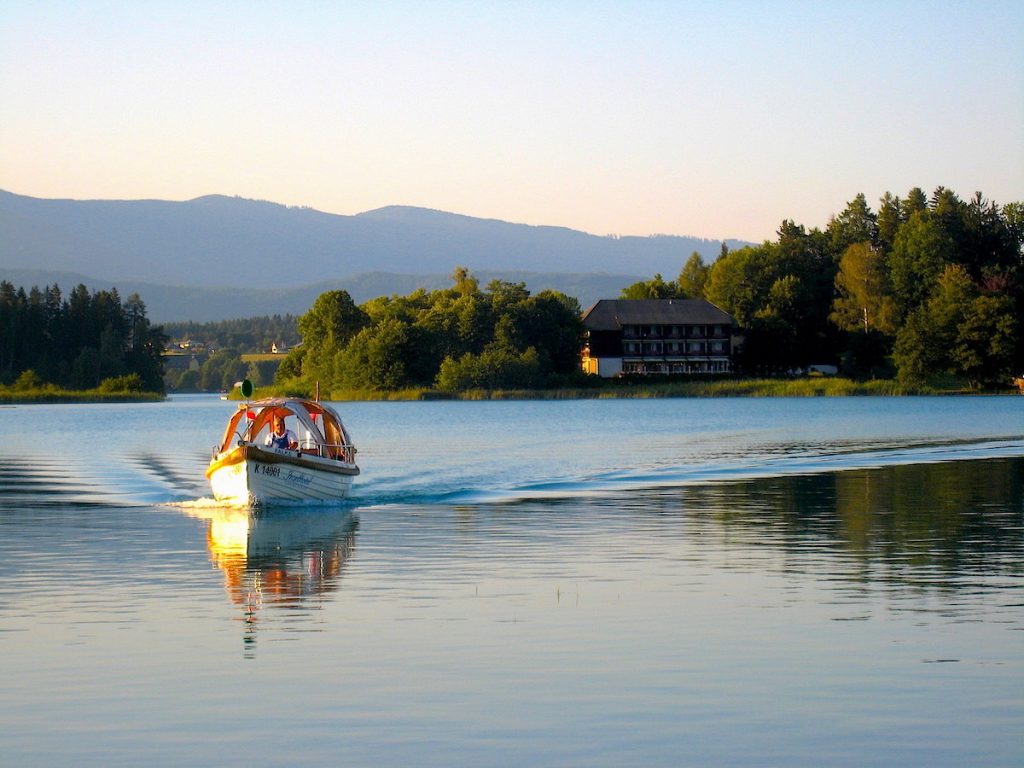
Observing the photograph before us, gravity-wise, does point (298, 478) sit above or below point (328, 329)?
below

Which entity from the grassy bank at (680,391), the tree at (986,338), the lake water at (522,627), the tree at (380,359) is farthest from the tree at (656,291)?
the lake water at (522,627)

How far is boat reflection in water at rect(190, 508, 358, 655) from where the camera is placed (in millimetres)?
20344

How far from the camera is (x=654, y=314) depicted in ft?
563

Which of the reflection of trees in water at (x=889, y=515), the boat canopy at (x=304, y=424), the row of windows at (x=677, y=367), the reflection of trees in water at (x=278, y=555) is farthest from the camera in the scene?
the row of windows at (x=677, y=367)

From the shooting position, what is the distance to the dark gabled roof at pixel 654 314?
552ft

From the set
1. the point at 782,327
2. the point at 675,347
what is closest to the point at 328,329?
the point at 675,347

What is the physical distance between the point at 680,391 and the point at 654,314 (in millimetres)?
26123

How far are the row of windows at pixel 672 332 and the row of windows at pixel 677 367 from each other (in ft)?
9.34

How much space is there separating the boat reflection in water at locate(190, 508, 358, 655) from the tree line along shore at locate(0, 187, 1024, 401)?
108 m

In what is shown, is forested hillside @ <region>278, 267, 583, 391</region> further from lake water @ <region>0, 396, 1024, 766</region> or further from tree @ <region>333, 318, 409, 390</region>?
lake water @ <region>0, 396, 1024, 766</region>

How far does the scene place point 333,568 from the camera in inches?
937

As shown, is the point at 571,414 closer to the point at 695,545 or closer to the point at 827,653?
the point at 695,545

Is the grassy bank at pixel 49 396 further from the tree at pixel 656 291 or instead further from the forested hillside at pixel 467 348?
the tree at pixel 656 291

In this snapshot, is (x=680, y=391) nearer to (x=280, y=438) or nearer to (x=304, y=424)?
(x=304, y=424)
